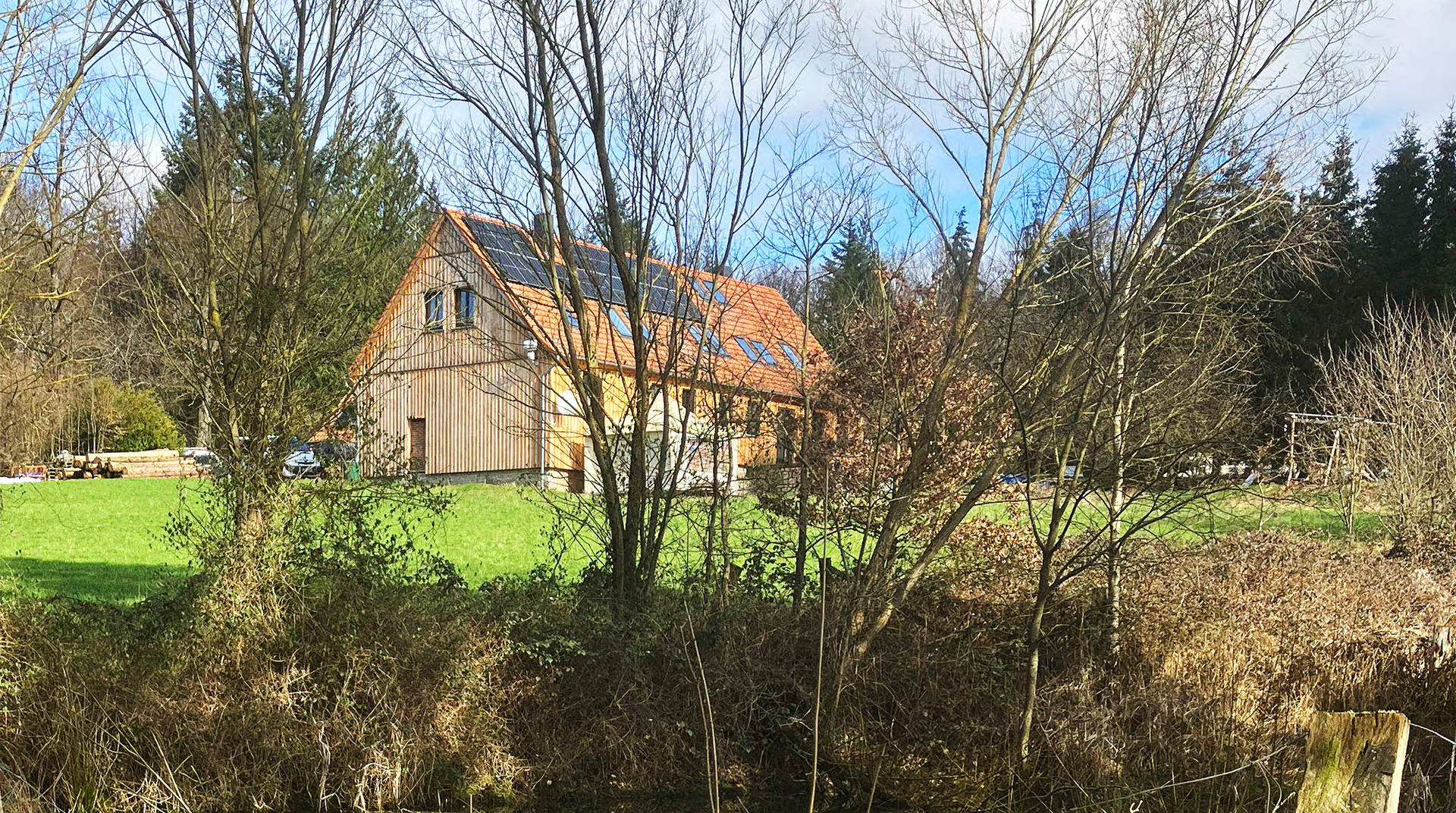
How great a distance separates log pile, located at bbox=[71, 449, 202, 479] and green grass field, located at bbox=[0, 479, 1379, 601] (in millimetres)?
5243

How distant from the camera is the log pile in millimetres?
26859

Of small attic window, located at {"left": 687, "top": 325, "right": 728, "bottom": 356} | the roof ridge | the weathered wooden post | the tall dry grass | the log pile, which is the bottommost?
the tall dry grass

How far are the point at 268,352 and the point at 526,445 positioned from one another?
46.4 feet

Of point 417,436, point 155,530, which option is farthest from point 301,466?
point 417,436

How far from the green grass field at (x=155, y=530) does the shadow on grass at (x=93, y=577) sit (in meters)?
0.01

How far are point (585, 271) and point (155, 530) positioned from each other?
9.21 metres

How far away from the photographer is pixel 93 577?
11.6m

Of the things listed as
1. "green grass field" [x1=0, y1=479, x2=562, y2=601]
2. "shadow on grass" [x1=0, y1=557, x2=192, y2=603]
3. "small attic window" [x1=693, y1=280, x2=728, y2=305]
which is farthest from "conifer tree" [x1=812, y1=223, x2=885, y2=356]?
"shadow on grass" [x1=0, y1=557, x2=192, y2=603]

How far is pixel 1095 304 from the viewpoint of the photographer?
22.2 feet

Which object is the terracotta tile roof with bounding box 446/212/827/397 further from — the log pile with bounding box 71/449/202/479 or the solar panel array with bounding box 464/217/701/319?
the log pile with bounding box 71/449/202/479

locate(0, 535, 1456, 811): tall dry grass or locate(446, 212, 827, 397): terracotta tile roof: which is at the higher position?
locate(446, 212, 827, 397): terracotta tile roof

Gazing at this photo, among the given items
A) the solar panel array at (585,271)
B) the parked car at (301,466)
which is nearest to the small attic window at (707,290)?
the solar panel array at (585,271)

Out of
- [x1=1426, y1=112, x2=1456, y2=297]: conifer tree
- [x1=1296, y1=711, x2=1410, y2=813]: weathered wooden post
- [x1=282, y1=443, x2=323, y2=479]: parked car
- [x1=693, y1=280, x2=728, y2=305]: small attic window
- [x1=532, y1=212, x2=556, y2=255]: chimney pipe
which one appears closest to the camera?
[x1=1296, y1=711, x2=1410, y2=813]: weathered wooden post

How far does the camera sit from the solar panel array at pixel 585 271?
28.1 feet
